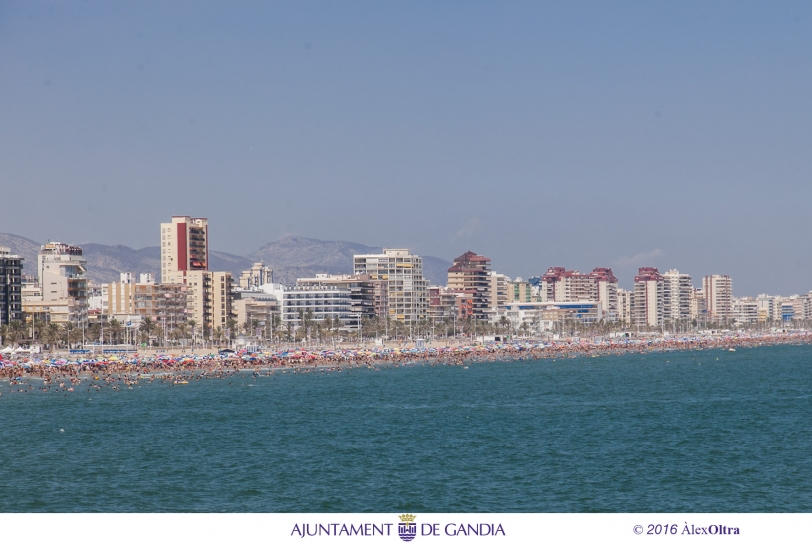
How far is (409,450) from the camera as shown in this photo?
46719mm

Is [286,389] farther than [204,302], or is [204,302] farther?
[204,302]

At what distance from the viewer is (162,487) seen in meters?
36.6

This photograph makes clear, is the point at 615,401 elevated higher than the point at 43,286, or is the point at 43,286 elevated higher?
the point at 43,286

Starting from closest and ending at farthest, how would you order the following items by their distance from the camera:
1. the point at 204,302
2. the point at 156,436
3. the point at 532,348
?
the point at 156,436 < the point at 532,348 < the point at 204,302

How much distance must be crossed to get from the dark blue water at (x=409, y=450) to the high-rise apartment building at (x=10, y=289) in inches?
2817

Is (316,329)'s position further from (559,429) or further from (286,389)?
(559,429)

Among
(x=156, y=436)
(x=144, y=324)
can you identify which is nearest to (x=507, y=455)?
(x=156, y=436)

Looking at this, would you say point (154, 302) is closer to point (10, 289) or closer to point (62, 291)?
point (62, 291)

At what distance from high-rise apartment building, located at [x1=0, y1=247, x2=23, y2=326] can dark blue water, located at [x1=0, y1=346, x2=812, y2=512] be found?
235 feet

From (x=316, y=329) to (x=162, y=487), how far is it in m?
153
